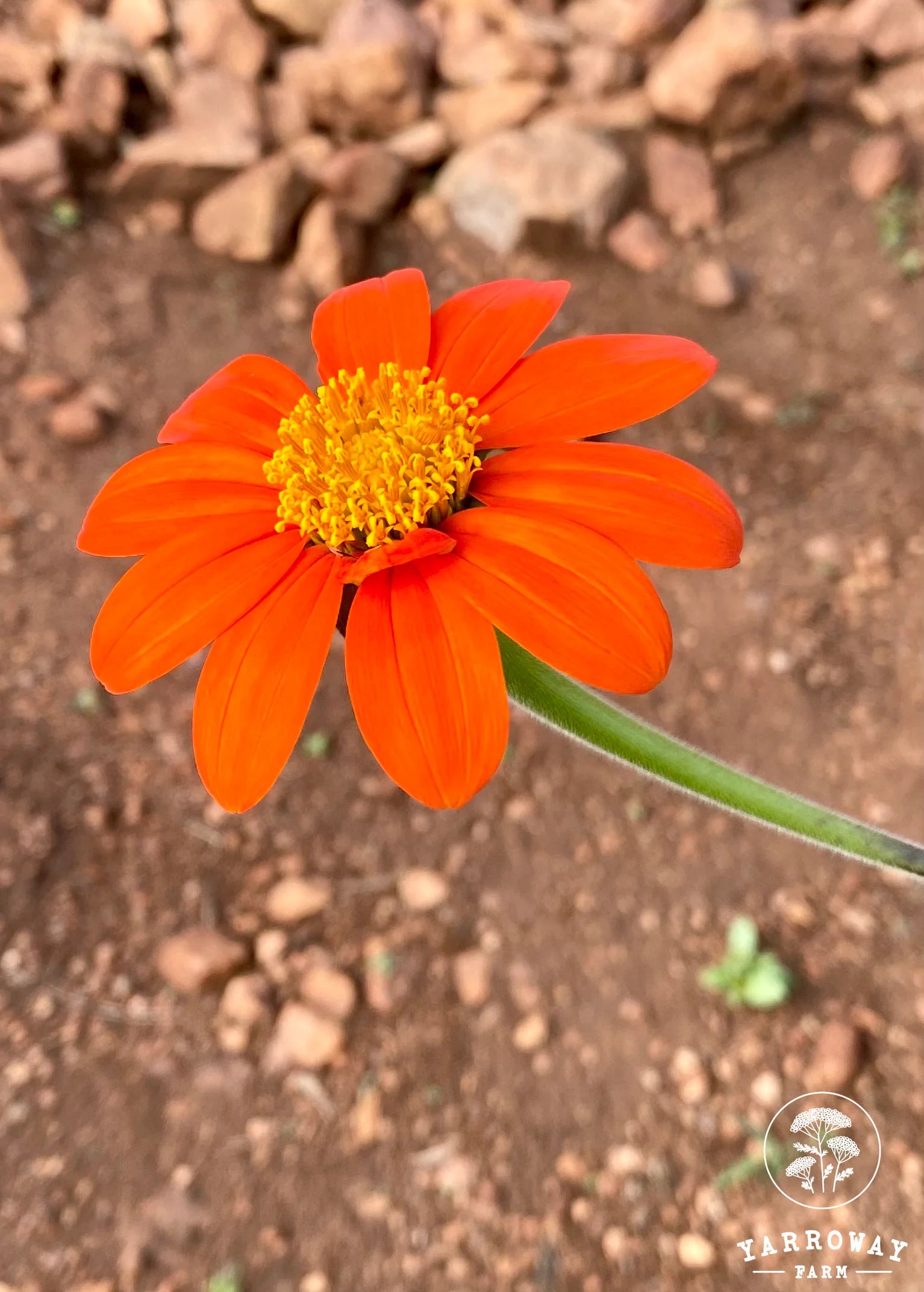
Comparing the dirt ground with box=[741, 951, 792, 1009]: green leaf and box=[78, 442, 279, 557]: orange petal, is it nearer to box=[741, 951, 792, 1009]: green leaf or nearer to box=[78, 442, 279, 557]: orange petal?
box=[741, 951, 792, 1009]: green leaf

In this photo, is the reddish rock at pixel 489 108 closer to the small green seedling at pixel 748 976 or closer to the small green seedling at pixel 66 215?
the small green seedling at pixel 66 215

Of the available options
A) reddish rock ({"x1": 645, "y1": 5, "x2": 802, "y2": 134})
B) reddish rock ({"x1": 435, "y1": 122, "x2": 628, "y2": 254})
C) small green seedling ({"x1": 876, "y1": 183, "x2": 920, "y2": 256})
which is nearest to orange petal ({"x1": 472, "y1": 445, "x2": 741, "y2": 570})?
reddish rock ({"x1": 435, "y1": 122, "x2": 628, "y2": 254})

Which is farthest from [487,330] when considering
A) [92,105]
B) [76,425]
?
[92,105]

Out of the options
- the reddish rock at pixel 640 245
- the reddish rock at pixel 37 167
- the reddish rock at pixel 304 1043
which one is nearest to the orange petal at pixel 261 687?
the reddish rock at pixel 304 1043

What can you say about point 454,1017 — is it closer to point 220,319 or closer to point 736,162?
point 220,319

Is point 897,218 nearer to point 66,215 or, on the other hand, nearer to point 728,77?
point 728,77

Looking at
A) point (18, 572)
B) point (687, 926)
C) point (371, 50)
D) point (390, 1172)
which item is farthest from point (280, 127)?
point (390, 1172)
